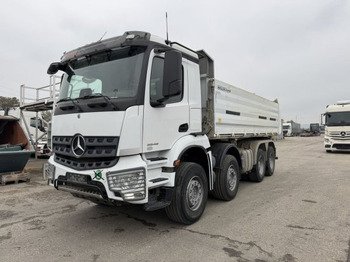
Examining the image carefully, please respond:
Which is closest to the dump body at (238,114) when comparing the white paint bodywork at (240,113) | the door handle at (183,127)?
the white paint bodywork at (240,113)

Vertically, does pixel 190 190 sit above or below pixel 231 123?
below

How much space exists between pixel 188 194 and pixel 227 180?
5.46ft

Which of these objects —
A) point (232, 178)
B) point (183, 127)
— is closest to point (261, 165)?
point (232, 178)

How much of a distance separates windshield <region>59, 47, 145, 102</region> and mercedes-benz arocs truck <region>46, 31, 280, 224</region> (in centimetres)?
1

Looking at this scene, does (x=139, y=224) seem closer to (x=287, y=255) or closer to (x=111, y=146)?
(x=111, y=146)

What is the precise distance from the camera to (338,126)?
55.1 ft

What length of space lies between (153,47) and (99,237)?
9.48 ft

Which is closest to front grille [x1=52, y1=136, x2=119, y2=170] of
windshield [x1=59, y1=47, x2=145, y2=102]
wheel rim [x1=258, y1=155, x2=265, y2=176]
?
windshield [x1=59, y1=47, x2=145, y2=102]

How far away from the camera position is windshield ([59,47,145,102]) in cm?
365

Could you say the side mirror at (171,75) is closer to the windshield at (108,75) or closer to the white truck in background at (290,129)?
the windshield at (108,75)

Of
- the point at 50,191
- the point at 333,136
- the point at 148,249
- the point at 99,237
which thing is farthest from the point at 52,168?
the point at 333,136

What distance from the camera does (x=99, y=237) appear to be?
13.0ft

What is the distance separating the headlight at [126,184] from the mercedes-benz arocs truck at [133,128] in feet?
0.04

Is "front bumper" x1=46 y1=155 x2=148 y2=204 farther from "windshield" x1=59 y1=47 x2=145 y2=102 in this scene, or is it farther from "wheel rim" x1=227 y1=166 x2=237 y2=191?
"wheel rim" x1=227 y1=166 x2=237 y2=191
